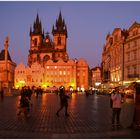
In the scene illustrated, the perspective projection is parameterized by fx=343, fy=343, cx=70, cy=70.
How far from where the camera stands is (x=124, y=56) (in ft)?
233

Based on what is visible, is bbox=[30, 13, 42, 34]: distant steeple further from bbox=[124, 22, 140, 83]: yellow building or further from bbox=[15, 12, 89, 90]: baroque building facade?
bbox=[124, 22, 140, 83]: yellow building

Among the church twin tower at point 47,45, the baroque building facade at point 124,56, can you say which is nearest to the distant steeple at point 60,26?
the church twin tower at point 47,45

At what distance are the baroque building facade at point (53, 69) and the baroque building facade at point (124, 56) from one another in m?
60.9

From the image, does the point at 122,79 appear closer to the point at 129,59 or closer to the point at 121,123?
the point at 129,59

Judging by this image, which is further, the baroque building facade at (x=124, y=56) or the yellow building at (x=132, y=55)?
the baroque building facade at (x=124, y=56)

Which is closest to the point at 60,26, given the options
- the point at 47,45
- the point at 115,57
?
the point at 47,45

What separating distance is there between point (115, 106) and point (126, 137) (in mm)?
3817

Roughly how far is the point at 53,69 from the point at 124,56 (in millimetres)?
78156

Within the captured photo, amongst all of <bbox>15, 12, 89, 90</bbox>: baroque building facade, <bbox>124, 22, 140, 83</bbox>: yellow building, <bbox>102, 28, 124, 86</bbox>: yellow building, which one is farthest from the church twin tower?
<bbox>124, 22, 140, 83</bbox>: yellow building

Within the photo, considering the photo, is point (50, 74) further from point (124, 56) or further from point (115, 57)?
point (124, 56)

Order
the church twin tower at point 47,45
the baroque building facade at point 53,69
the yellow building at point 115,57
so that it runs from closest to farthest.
Answer: the yellow building at point 115,57, the baroque building facade at point 53,69, the church twin tower at point 47,45

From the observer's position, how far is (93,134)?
12.5 meters

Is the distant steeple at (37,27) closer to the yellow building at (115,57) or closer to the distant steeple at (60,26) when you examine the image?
the distant steeple at (60,26)

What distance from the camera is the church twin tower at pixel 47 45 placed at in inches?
6107
